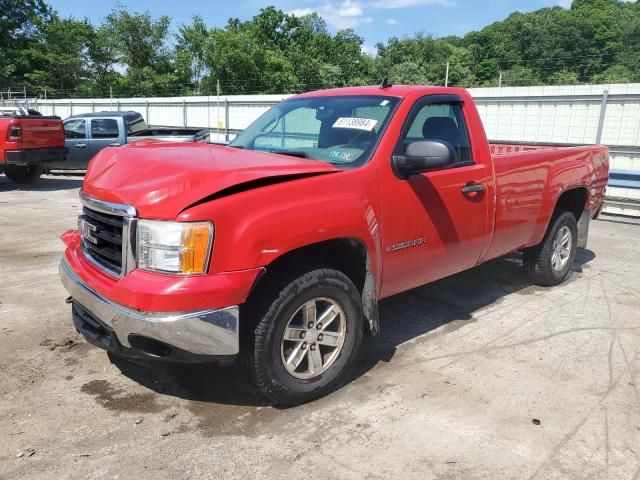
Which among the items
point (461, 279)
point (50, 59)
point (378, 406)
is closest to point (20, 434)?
point (378, 406)

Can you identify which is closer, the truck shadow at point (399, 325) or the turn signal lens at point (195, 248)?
the turn signal lens at point (195, 248)

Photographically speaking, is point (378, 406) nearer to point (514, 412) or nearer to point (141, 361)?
point (514, 412)

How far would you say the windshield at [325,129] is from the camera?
3.64 m

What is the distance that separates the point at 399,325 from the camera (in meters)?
4.57

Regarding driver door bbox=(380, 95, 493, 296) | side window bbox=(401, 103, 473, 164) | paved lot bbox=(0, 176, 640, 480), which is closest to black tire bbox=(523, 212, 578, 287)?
paved lot bbox=(0, 176, 640, 480)

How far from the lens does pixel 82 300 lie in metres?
3.19

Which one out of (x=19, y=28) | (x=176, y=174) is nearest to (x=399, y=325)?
(x=176, y=174)

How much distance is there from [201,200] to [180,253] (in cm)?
29

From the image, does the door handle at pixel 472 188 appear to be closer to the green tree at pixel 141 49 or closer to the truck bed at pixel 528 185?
the truck bed at pixel 528 185

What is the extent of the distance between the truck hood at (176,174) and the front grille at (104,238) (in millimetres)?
130

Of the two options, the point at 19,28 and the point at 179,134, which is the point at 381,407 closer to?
the point at 179,134

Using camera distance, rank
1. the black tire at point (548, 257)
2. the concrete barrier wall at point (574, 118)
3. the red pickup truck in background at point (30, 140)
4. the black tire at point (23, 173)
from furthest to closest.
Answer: the black tire at point (23, 173) < the red pickup truck in background at point (30, 140) < the concrete barrier wall at point (574, 118) < the black tire at point (548, 257)

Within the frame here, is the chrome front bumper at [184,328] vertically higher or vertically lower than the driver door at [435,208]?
lower

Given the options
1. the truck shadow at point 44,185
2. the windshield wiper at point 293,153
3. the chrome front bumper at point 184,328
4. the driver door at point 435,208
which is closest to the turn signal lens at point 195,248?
the chrome front bumper at point 184,328
